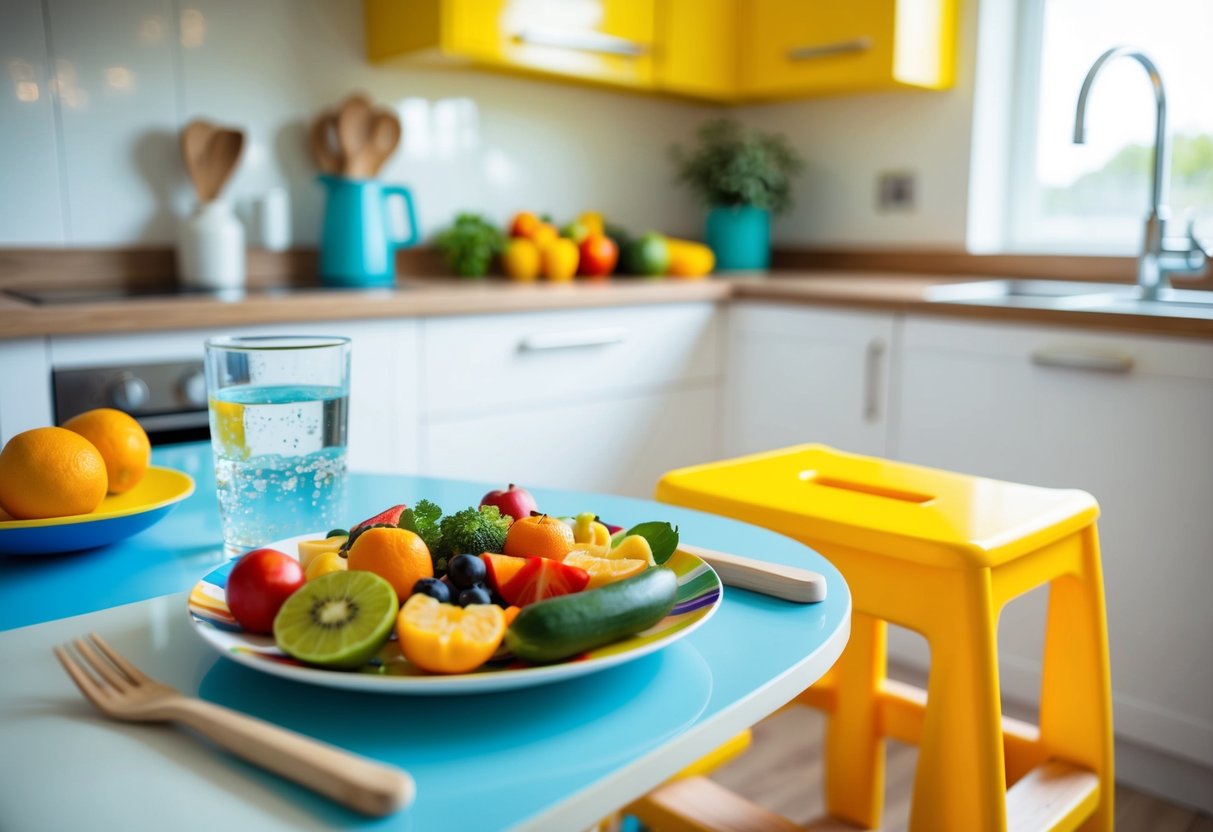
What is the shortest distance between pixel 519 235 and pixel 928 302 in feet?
3.62

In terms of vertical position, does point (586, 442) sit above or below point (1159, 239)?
below

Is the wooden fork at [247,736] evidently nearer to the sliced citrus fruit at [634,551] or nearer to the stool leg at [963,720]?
the sliced citrus fruit at [634,551]

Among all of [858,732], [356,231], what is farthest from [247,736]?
[356,231]

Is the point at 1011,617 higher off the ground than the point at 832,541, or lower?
lower

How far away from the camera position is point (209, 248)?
7.40 feet

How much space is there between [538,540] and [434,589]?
0.10 metres

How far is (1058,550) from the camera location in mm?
1158

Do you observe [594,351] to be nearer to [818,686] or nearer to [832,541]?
[818,686]

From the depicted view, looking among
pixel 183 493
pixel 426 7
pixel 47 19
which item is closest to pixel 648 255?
pixel 426 7

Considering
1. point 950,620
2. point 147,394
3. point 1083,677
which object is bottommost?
point 1083,677

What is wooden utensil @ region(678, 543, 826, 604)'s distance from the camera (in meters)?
0.71

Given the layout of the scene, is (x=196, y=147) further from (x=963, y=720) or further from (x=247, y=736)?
(x=247, y=736)

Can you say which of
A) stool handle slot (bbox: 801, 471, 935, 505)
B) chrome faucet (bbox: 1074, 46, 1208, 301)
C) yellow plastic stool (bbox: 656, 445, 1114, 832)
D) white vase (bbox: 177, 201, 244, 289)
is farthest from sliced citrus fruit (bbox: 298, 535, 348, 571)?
chrome faucet (bbox: 1074, 46, 1208, 301)

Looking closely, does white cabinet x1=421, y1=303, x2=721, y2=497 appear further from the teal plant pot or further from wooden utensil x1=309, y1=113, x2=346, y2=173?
wooden utensil x1=309, y1=113, x2=346, y2=173
